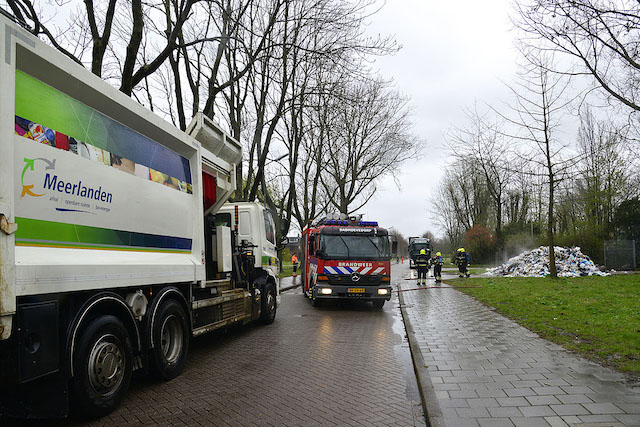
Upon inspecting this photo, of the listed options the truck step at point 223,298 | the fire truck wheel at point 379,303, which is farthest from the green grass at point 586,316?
the truck step at point 223,298

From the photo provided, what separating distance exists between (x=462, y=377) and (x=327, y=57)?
906cm

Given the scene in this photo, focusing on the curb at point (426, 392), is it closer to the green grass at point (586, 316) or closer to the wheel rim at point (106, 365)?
the green grass at point (586, 316)

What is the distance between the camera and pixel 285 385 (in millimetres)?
5449

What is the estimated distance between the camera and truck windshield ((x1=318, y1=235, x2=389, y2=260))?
12.9 meters

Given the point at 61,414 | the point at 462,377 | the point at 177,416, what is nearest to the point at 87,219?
the point at 61,414

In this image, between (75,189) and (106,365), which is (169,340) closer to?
(106,365)

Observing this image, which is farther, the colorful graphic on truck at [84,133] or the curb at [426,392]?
the curb at [426,392]

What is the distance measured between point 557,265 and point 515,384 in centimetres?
2008

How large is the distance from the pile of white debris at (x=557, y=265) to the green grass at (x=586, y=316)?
690 centimetres

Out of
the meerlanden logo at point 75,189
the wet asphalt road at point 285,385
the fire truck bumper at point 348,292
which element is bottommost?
the wet asphalt road at point 285,385

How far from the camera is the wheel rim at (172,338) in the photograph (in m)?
5.65

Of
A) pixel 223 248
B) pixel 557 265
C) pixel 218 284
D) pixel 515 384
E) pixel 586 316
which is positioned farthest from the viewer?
pixel 557 265

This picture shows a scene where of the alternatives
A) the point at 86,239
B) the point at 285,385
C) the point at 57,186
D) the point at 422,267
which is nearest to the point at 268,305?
the point at 285,385

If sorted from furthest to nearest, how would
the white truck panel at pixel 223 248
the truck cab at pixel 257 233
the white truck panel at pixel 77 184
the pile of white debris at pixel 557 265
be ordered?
the pile of white debris at pixel 557 265 → the truck cab at pixel 257 233 → the white truck panel at pixel 223 248 → the white truck panel at pixel 77 184
